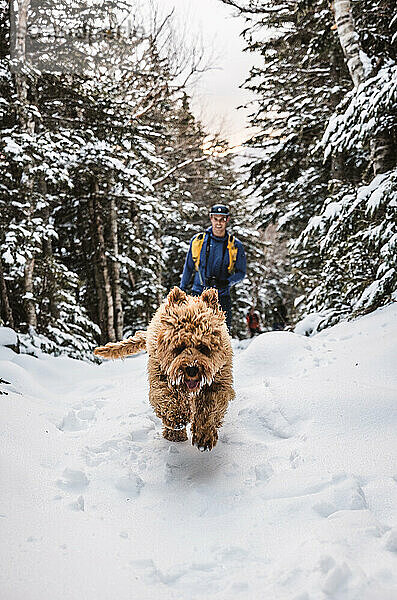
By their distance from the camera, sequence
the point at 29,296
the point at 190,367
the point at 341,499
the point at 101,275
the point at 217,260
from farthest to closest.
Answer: the point at 101,275 → the point at 29,296 → the point at 217,260 → the point at 190,367 → the point at 341,499

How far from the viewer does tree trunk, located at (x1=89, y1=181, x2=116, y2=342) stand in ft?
43.1

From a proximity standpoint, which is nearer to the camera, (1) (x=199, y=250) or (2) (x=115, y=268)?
(1) (x=199, y=250)

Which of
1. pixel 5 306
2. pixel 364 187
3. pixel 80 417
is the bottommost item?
pixel 80 417

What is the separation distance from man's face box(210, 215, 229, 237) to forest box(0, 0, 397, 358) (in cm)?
182

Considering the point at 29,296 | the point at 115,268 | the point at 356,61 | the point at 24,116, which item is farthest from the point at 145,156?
the point at 356,61

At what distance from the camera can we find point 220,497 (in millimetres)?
2859

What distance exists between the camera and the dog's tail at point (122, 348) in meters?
4.47

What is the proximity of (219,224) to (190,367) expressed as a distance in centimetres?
294

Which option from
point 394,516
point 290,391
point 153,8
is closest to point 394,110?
point 290,391

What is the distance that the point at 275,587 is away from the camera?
6.15 ft

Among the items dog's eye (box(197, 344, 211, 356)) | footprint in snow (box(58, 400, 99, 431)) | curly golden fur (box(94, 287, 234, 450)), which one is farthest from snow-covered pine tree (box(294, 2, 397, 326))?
footprint in snow (box(58, 400, 99, 431))

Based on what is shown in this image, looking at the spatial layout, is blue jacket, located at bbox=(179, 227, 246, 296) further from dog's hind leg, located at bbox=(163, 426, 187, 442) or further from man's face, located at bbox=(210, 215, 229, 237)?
dog's hind leg, located at bbox=(163, 426, 187, 442)

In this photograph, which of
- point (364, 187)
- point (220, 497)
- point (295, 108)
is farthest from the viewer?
point (295, 108)

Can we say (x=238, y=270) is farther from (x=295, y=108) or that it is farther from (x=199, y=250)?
(x=295, y=108)
